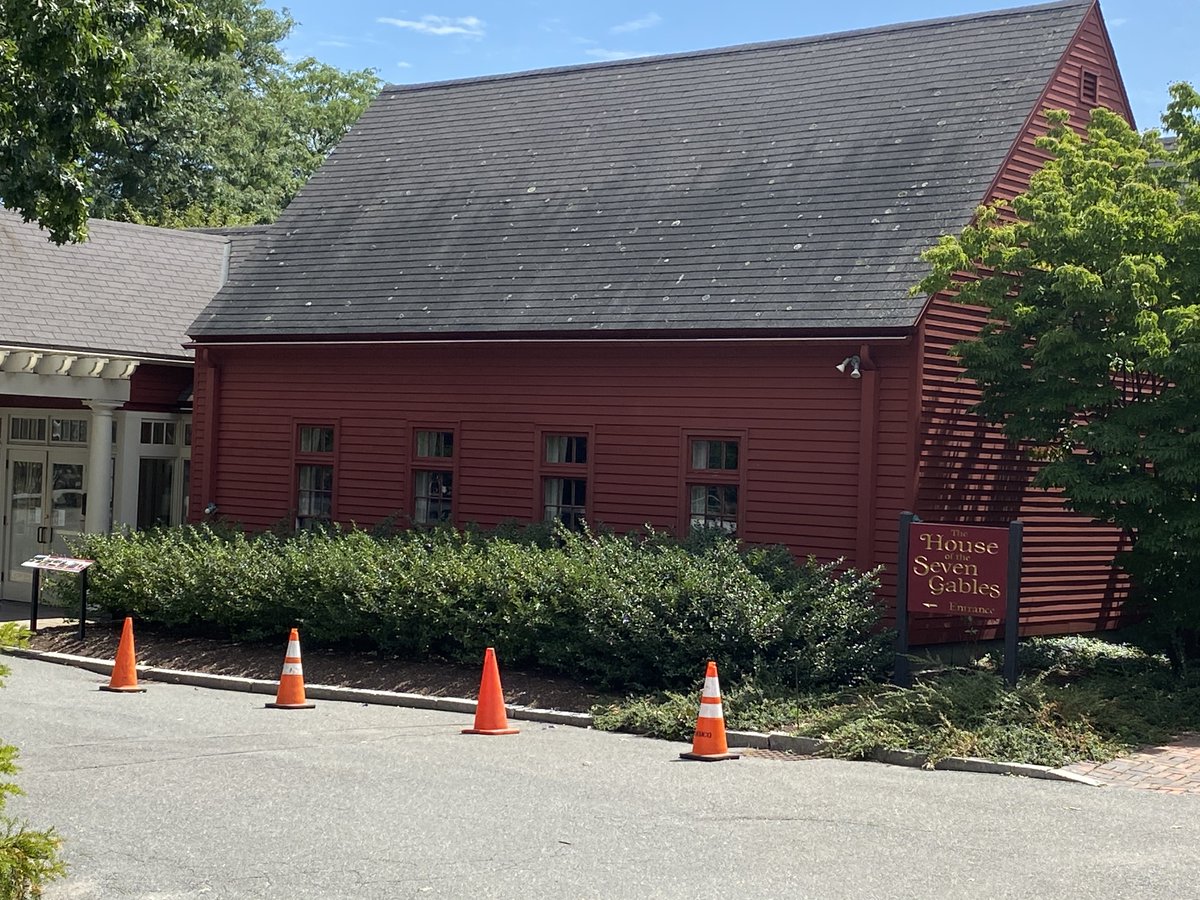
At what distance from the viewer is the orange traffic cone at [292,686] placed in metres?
15.0

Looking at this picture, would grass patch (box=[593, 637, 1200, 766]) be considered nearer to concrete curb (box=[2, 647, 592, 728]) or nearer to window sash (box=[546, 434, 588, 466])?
concrete curb (box=[2, 647, 592, 728])

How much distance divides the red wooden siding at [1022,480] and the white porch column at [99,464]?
40.2ft

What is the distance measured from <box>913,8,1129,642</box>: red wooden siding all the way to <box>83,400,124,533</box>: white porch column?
12.3 metres

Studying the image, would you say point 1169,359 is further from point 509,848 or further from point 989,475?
point 509,848

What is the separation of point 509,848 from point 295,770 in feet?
9.80

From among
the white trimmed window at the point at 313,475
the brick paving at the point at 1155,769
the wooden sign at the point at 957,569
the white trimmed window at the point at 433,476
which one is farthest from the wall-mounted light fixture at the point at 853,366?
the white trimmed window at the point at 313,475

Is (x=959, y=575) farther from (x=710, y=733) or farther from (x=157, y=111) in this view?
(x=157, y=111)

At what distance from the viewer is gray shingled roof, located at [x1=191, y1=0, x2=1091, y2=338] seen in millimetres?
18047

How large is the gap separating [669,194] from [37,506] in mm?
11236

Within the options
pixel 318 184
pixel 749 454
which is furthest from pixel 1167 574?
pixel 318 184

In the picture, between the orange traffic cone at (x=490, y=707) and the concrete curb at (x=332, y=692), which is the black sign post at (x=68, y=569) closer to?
the concrete curb at (x=332, y=692)

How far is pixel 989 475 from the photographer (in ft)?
59.3

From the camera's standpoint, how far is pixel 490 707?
13.6m

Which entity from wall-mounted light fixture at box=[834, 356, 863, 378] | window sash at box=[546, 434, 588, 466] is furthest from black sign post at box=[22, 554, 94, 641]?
wall-mounted light fixture at box=[834, 356, 863, 378]
